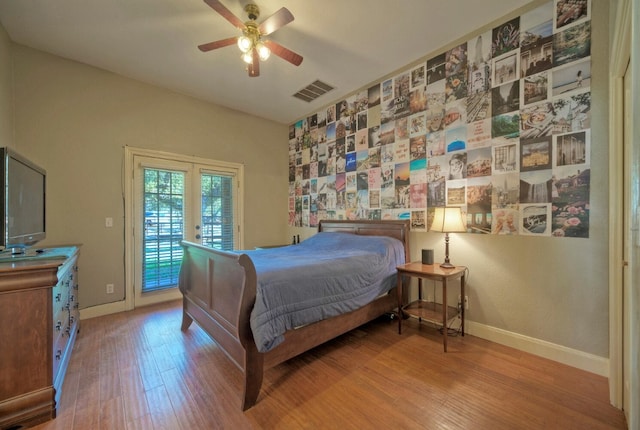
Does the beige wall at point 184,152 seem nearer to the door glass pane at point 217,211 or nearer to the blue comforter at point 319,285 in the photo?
the door glass pane at point 217,211

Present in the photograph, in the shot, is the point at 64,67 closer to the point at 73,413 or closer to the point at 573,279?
the point at 73,413

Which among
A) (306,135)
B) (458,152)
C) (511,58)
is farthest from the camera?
(306,135)

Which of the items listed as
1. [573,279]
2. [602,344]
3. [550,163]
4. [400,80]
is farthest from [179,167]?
[602,344]

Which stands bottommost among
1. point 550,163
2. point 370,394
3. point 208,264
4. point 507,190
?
point 370,394

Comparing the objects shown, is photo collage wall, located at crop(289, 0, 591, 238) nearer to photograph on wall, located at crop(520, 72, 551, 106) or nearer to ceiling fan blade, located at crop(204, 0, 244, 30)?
photograph on wall, located at crop(520, 72, 551, 106)

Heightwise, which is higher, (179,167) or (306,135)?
(306,135)

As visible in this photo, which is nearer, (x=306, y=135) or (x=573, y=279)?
(x=573, y=279)

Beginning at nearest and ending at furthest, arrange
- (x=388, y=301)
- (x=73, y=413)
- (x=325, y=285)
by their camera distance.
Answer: (x=73, y=413)
(x=325, y=285)
(x=388, y=301)

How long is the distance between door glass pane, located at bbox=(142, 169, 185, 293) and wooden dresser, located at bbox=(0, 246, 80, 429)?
78.8 inches

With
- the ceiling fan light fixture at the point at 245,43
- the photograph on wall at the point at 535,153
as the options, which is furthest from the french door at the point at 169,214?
the photograph on wall at the point at 535,153

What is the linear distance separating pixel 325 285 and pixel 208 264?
1.03m

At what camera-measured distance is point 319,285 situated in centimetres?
203

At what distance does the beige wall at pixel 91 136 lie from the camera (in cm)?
277

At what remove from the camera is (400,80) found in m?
3.14
